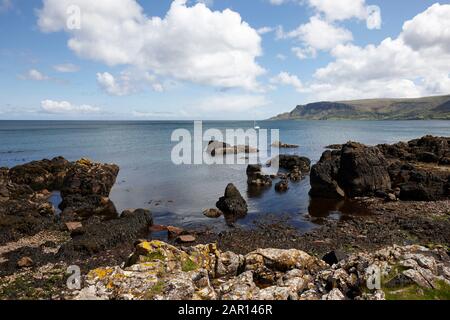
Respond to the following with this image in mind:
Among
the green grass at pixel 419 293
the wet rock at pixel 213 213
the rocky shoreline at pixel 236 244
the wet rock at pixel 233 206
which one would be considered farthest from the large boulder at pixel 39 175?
the green grass at pixel 419 293

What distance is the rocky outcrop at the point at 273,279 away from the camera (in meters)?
14.0

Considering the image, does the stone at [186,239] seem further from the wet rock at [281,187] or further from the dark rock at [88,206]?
the wet rock at [281,187]

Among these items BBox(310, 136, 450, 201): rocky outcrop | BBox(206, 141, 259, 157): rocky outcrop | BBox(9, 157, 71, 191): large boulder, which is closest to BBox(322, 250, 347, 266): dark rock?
BBox(310, 136, 450, 201): rocky outcrop

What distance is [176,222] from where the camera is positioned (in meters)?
36.1

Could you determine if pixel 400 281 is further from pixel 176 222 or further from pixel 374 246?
pixel 176 222

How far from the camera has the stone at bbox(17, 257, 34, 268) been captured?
78.5ft

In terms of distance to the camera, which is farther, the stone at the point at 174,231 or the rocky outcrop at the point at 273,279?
the stone at the point at 174,231

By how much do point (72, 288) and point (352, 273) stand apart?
13909mm

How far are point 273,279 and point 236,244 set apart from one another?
11.4m

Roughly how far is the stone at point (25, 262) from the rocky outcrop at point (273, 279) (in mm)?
11188

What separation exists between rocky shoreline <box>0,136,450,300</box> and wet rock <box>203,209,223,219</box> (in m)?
0.20

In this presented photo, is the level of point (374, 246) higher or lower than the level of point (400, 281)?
lower
